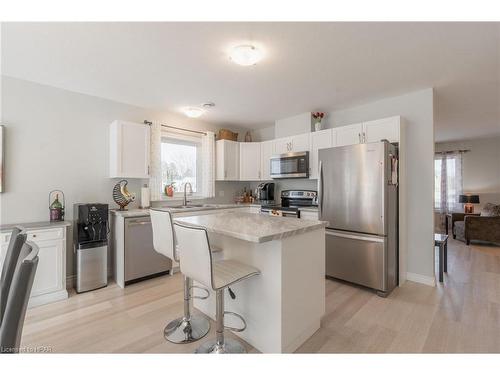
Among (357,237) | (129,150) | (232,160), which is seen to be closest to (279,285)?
(357,237)

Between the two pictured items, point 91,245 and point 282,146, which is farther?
point 282,146

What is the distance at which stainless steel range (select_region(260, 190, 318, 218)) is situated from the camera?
12.4 feet

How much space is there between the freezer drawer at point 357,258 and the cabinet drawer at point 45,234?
10.3 feet

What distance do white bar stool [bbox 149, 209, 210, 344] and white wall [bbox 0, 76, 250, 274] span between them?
69.0 inches

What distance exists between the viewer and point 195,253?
154cm

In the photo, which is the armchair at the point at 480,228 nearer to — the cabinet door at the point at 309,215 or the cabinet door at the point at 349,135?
the cabinet door at the point at 349,135

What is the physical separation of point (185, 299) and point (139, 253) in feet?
4.49

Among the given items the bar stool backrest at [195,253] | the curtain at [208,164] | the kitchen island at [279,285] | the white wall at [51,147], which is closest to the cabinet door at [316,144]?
the curtain at [208,164]

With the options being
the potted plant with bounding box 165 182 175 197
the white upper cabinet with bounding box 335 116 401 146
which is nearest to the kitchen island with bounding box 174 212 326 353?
the white upper cabinet with bounding box 335 116 401 146

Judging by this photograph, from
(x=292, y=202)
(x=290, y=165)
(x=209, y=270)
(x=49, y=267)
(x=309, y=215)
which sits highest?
(x=290, y=165)

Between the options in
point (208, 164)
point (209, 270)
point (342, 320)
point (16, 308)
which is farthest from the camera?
point (208, 164)

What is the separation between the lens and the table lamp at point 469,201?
597 centimetres

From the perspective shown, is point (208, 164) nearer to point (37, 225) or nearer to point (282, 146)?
point (282, 146)

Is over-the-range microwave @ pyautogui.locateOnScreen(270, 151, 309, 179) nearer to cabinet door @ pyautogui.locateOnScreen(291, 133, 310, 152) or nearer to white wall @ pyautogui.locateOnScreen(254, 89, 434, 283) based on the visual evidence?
cabinet door @ pyautogui.locateOnScreen(291, 133, 310, 152)
